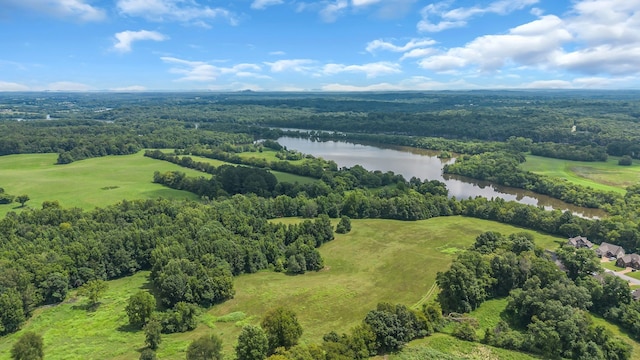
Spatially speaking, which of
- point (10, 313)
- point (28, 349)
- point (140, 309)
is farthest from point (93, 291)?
point (28, 349)

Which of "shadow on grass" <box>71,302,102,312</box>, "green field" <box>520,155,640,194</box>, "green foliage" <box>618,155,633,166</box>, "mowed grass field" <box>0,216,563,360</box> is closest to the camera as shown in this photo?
"mowed grass field" <box>0,216,563,360</box>

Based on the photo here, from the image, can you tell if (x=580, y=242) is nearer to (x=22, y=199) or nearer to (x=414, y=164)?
(x=414, y=164)

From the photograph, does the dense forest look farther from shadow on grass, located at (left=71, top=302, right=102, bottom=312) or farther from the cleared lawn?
the cleared lawn

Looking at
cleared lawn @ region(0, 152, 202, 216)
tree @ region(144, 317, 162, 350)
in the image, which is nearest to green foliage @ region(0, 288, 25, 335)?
tree @ region(144, 317, 162, 350)

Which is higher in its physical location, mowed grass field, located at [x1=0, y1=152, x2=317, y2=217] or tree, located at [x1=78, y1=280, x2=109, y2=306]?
mowed grass field, located at [x1=0, y1=152, x2=317, y2=217]

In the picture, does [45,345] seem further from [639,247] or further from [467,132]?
[467,132]

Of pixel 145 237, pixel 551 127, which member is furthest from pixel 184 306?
pixel 551 127
